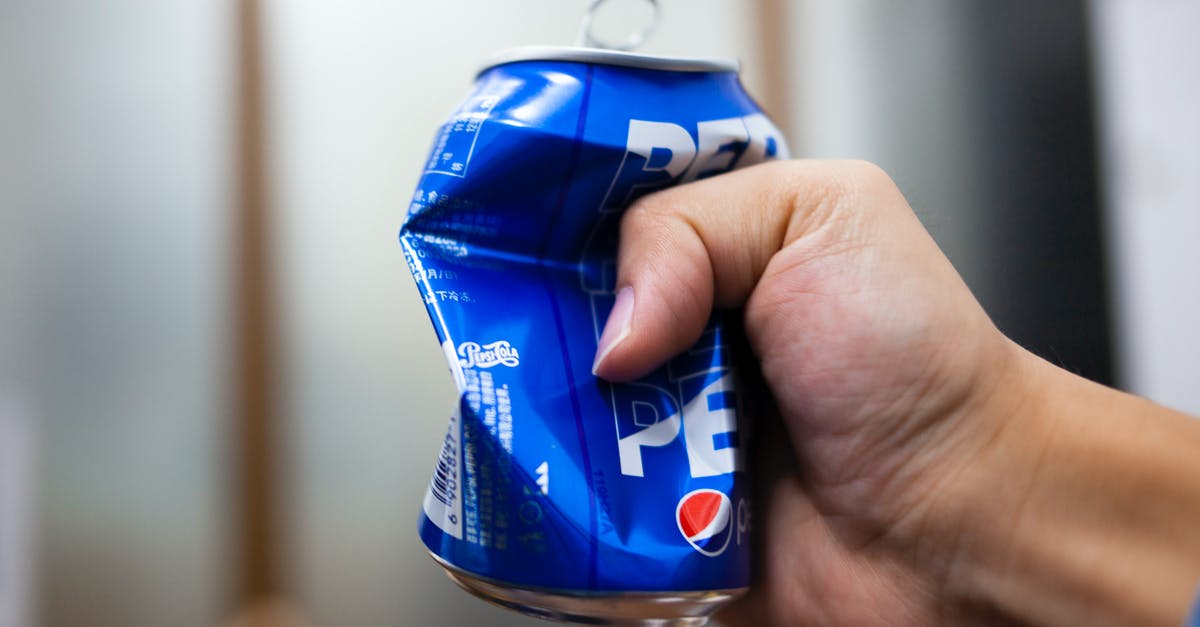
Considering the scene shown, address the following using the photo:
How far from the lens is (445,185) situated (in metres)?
0.38

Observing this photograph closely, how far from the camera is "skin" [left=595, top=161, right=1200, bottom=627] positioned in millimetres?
355

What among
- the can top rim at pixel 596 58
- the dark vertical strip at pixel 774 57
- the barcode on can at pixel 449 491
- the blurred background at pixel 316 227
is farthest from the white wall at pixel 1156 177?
the barcode on can at pixel 449 491

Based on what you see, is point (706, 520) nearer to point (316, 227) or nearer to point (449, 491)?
point (449, 491)

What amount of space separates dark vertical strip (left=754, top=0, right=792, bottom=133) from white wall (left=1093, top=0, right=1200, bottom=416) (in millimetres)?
367

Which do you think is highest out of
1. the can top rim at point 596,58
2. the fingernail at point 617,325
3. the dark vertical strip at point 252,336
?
the can top rim at point 596,58

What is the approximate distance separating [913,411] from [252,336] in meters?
0.93

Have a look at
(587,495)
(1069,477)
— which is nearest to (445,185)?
(587,495)

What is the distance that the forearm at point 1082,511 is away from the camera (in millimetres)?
346

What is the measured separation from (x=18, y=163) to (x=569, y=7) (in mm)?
703

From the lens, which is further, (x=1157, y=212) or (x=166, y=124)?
(x=166, y=124)

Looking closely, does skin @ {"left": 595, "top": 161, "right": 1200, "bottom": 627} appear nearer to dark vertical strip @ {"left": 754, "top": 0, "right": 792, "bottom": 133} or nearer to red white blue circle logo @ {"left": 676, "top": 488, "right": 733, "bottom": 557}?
red white blue circle logo @ {"left": 676, "top": 488, "right": 733, "bottom": 557}

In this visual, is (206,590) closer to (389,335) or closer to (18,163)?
(389,335)

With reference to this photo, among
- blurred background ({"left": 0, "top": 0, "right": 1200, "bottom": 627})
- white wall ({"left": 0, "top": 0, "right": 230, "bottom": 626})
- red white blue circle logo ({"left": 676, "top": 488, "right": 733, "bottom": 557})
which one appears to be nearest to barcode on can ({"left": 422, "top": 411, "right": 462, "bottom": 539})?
red white blue circle logo ({"left": 676, "top": 488, "right": 733, "bottom": 557})

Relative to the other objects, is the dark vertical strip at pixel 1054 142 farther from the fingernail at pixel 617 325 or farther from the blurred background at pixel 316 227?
the fingernail at pixel 617 325
